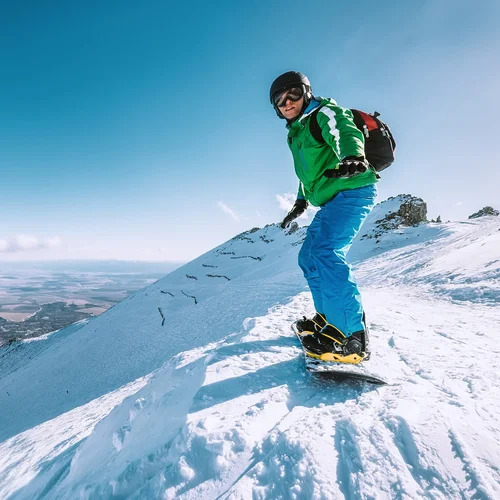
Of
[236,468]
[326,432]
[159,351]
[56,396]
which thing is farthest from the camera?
[56,396]

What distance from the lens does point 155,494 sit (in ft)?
4.17

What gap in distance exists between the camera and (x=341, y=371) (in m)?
2.14

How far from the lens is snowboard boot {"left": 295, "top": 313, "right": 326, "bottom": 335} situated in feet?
9.45

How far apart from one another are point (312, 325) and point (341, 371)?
93 cm

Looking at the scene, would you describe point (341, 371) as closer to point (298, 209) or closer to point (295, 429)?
point (295, 429)

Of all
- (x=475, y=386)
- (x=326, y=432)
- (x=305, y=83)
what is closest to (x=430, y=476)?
(x=326, y=432)

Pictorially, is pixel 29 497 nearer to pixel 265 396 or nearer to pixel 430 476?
pixel 265 396

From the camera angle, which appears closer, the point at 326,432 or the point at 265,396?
the point at 326,432

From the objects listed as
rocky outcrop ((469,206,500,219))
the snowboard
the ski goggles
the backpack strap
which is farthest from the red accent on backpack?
rocky outcrop ((469,206,500,219))

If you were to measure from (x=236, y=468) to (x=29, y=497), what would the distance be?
2056 millimetres

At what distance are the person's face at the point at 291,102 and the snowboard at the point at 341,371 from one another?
2554mm

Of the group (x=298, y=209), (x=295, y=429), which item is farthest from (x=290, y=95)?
(x=295, y=429)

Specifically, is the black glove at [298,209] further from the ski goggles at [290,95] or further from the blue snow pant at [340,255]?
the ski goggles at [290,95]

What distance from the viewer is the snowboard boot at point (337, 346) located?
232 cm
